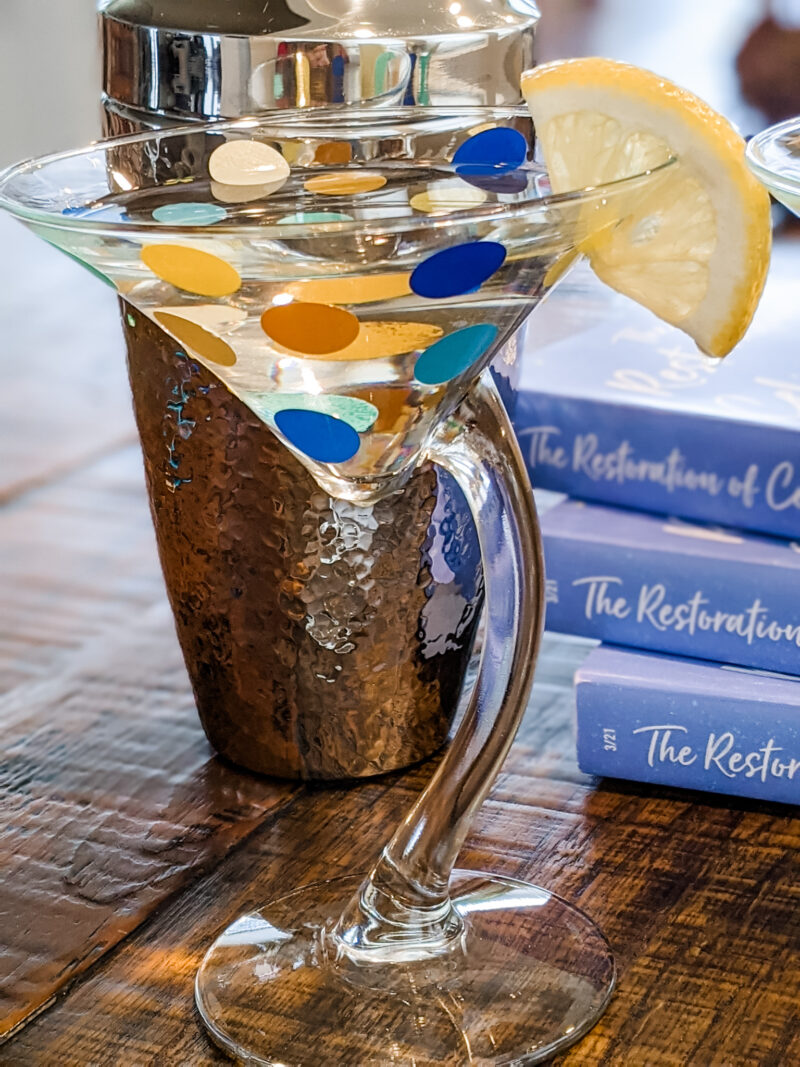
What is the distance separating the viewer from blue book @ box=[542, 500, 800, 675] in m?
0.58

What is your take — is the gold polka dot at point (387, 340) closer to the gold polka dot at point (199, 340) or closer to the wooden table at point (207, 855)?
the gold polka dot at point (199, 340)

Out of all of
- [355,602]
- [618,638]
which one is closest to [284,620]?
[355,602]

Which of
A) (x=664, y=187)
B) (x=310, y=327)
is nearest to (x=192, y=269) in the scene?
(x=310, y=327)

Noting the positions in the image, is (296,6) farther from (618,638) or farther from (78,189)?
(618,638)

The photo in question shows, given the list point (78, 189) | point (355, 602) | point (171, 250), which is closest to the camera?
point (171, 250)

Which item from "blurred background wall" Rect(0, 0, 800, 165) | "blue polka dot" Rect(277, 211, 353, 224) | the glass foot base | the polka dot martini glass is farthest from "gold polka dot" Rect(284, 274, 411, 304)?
"blurred background wall" Rect(0, 0, 800, 165)

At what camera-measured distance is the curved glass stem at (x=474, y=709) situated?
1.52 feet

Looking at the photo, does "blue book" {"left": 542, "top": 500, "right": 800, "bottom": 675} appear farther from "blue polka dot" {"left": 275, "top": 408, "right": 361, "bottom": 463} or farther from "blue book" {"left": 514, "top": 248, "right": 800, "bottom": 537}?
"blue polka dot" {"left": 275, "top": 408, "right": 361, "bottom": 463}

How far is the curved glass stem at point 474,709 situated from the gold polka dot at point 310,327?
0.08 meters

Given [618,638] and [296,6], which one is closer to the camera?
[296,6]

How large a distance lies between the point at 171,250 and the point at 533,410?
322 mm

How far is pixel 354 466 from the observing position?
438mm

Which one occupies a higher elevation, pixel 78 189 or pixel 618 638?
pixel 78 189

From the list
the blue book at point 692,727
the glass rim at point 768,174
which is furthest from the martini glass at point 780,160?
the blue book at point 692,727
